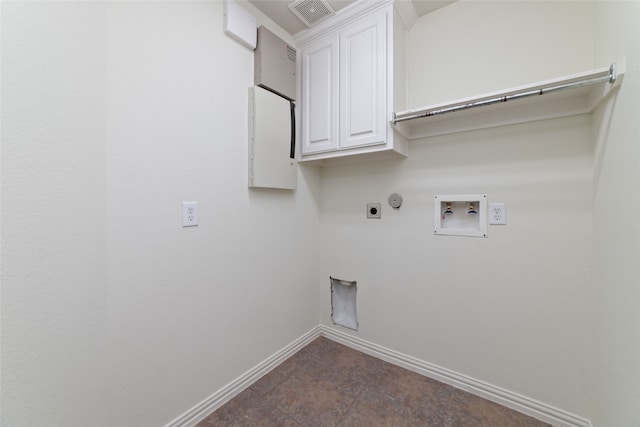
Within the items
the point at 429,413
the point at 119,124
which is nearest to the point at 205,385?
the point at 429,413

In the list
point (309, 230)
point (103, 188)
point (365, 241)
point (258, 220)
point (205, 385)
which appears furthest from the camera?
point (309, 230)

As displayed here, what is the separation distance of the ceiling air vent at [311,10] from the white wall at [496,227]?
63 cm

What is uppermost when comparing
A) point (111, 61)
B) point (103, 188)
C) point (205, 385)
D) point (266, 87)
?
point (266, 87)

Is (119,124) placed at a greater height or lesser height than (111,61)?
lesser

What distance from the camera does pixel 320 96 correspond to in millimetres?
1781

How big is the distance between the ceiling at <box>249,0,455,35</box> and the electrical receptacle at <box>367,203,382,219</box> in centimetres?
133

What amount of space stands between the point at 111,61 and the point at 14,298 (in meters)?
0.92

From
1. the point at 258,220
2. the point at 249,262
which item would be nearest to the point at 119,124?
the point at 258,220

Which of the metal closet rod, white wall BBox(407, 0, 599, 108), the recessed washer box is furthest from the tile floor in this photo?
white wall BBox(407, 0, 599, 108)

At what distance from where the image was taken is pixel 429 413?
139 centimetres

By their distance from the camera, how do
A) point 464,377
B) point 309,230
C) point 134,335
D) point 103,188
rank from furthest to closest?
1. point 309,230
2. point 464,377
3. point 134,335
4. point 103,188

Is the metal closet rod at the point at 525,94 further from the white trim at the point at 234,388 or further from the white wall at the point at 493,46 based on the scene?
the white trim at the point at 234,388

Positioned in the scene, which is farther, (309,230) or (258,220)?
(309,230)

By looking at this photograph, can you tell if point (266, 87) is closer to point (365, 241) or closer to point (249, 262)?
point (249, 262)
